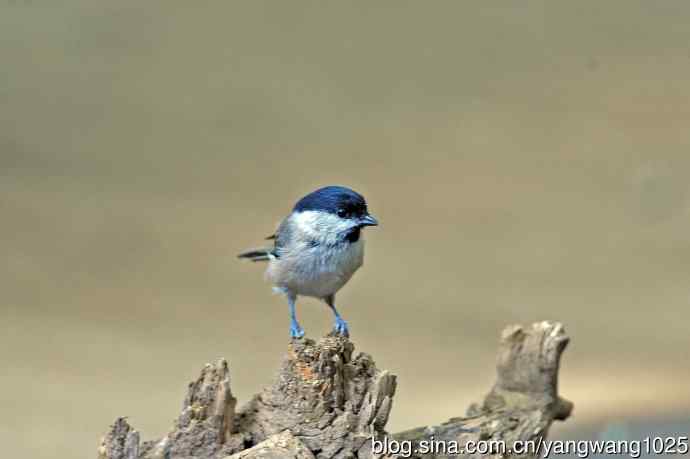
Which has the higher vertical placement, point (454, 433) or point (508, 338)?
point (508, 338)

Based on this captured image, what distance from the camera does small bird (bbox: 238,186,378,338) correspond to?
16.7ft

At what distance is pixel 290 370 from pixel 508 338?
169 centimetres

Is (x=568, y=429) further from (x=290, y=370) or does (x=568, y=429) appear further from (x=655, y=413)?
(x=290, y=370)

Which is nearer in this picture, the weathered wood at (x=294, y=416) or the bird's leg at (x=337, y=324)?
the weathered wood at (x=294, y=416)

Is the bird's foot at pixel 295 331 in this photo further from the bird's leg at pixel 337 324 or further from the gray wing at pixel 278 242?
the gray wing at pixel 278 242

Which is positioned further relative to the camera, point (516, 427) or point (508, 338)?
point (508, 338)

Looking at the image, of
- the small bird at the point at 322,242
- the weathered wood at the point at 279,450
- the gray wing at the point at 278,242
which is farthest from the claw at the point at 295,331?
the weathered wood at the point at 279,450

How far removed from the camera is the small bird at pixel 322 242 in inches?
201

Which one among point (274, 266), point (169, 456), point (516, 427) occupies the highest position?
point (274, 266)

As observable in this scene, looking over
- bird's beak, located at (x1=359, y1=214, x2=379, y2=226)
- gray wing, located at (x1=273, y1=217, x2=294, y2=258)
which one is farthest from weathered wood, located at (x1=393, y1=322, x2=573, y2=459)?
gray wing, located at (x1=273, y1=217, x2=294, y2=258)

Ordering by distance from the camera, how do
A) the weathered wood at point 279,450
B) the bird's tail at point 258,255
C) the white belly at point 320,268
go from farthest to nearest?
1. the bird's tail at point 258,255
2. the white belly at point 320,268
3. the weathered wood at point 279,450

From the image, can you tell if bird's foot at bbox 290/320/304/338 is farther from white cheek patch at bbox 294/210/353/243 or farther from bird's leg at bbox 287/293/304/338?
white cheek patch at bbox 294/210/353/243

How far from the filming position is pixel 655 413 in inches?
319

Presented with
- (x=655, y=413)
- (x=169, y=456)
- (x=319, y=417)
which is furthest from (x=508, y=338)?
(x=655, y=413)
